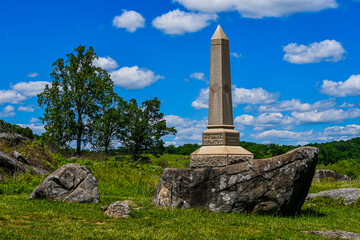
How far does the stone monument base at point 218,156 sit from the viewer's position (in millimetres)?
13148

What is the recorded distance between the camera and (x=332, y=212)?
13.1 meters

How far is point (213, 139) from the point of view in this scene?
13.8m

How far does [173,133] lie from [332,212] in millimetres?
29066

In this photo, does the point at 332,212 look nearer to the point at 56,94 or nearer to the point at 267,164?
the point at 267,164

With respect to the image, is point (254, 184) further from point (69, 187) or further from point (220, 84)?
point (69, 187)

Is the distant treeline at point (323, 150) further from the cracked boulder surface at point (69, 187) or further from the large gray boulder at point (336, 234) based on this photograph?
the large gray boulder at point (336, 234)

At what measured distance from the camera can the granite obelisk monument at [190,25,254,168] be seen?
1330 centimetres

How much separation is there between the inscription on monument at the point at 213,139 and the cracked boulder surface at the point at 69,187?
4141 mm

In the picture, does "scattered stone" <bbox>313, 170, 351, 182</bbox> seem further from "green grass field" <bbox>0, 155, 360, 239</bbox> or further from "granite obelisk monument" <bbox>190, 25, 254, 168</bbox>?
"granite obelisk monument" <bbox>190, 25, 254, 168</bbox>

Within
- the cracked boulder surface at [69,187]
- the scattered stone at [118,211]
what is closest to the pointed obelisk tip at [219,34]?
the cracked boulder surface at [69,187]

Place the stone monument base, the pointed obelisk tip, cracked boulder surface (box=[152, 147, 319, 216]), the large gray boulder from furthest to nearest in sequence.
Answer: the pointed obelisk tip
the stone monument base
cracked boulder surface (box=[152, 147, 319, 216])
the large gray boulder

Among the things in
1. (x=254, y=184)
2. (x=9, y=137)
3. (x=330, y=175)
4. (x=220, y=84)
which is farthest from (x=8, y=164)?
(x=330, y=175)

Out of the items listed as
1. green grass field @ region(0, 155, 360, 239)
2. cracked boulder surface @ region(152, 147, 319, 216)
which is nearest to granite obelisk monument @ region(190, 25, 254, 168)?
cracked boulder surface @ region(152, 147, 319, 216)

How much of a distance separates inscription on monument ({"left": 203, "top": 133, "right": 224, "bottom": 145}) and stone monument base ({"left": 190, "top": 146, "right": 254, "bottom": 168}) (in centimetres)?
Result: 22
